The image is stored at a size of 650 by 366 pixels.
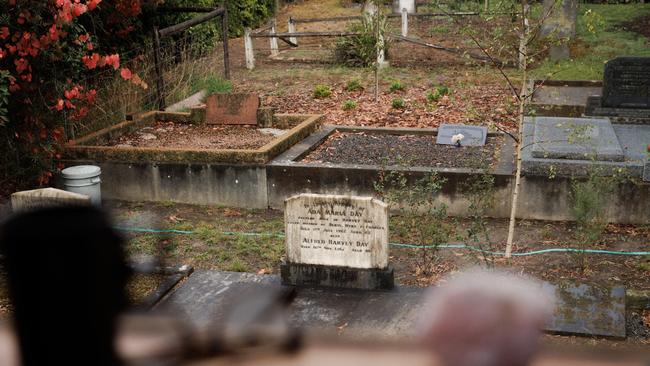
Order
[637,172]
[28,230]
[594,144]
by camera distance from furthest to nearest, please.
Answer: [594,144], [637,172], [28,230]

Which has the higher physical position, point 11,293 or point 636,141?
point 11,293

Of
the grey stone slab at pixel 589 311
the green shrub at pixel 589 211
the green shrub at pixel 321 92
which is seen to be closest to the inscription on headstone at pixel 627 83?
the green shrub at pixel 589 211

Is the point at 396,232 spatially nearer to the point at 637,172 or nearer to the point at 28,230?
the point at 637,172

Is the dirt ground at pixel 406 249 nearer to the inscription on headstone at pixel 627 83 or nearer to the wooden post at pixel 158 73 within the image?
the wooden post at pixel 158 73

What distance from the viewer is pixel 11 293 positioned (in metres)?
0.59

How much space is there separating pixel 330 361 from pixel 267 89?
16923 mm

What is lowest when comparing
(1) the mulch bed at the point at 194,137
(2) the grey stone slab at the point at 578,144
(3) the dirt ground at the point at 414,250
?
(3) the dirt ground at the point at 414,250

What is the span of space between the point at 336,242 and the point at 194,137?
5.84 meters

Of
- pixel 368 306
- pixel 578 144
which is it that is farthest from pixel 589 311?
pixel 578 144

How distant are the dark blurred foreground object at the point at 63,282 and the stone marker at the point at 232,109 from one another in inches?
510

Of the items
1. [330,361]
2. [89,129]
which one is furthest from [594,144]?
[330,361]

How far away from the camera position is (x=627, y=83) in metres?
13.4

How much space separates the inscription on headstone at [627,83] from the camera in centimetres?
1329

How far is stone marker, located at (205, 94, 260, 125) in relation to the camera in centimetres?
1350
